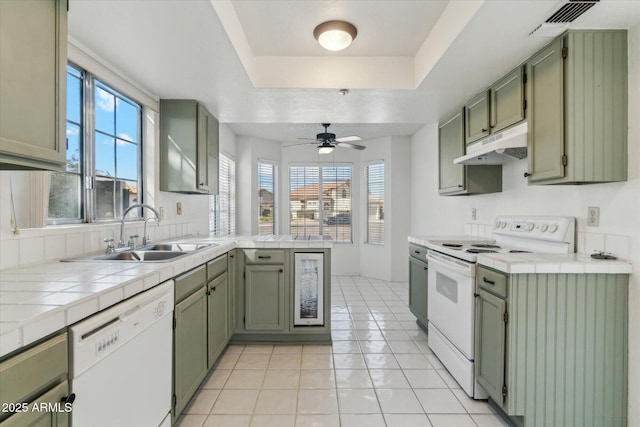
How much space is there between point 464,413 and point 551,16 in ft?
7.59

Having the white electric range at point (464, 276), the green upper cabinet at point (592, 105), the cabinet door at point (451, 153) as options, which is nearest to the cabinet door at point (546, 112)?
the green upper cabinet at point (592, 105)

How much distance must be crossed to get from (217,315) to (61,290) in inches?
54.8

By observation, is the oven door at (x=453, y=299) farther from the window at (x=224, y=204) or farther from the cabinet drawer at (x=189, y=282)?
the window at (x=224, y=204)

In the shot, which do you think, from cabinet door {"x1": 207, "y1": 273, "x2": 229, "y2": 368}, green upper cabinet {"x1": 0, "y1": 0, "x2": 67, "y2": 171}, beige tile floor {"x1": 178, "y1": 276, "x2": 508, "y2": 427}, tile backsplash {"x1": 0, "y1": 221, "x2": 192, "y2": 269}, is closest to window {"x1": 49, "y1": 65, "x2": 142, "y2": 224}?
tile backsplash {"x1": 0, "y1": 221, "x2": 192, "y2": 269}

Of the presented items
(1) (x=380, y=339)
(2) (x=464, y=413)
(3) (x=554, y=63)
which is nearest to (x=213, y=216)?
(1) (x=380, y=339)

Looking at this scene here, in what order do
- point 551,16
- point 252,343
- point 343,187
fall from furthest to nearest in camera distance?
point 343,187 → point 252,343 → point 551,16

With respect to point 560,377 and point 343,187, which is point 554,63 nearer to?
point 560,377

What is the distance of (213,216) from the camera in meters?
4.29

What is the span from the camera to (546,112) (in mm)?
1900

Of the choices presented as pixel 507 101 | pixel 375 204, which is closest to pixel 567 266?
pixel 507 101

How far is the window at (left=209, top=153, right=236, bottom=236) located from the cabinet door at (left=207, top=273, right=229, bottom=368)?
1727 millimetres

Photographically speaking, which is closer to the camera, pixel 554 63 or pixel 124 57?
pixel 554 63

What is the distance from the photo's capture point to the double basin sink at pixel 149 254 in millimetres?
1877

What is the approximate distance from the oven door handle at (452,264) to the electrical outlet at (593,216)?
0.72m
